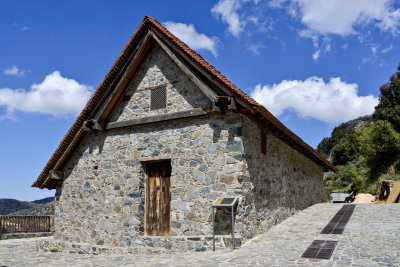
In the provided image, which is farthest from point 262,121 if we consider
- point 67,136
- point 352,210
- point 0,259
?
point 0,259

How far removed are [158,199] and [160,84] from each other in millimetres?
3426

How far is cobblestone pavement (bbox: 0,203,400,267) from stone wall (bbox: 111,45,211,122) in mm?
3875

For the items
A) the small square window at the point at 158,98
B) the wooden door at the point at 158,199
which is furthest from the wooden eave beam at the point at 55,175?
the small square window at the point at 158,98

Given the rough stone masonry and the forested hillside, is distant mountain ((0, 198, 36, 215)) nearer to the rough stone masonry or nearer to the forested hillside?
the forested hillside

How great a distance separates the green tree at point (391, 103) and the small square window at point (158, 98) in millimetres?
28687

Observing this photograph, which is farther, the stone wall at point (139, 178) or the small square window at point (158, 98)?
the small square window at point (158, 98)

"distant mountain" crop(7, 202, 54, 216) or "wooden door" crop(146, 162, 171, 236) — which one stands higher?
"wooden door" crop(146, 162, 171, 236)

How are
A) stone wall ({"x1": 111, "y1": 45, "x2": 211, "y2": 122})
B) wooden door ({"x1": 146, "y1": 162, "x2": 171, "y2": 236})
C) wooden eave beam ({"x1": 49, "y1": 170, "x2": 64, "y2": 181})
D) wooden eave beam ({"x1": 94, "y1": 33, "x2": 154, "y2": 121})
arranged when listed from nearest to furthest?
1. stone wall ({"x1": 111, "y1": 45, "x2": 211, "y2": 122})
2. wooden door ({"x1": 146, "y1": 162, "x2": 171, "y2": 236})
3. wooden eave beam ({"x1": 94, "y1": 33, "x2": 154, "y2": 121})
4. wooden eave beam ({"x1": 49, "y1": 170, "x2": 64, "y2": 181})

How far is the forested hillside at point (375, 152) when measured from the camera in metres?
28.1

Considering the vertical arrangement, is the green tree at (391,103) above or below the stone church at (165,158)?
above

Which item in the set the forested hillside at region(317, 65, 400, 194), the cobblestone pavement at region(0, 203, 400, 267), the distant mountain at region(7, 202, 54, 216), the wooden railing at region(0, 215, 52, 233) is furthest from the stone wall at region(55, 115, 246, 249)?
the forested hillside at region(317, 65, 400, 194)

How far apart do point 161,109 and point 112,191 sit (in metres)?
2.96

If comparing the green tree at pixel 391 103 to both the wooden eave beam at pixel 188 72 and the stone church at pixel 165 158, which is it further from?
the wooden eave beam at pixel 188 72

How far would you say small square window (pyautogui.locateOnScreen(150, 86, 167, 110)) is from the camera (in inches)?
409
